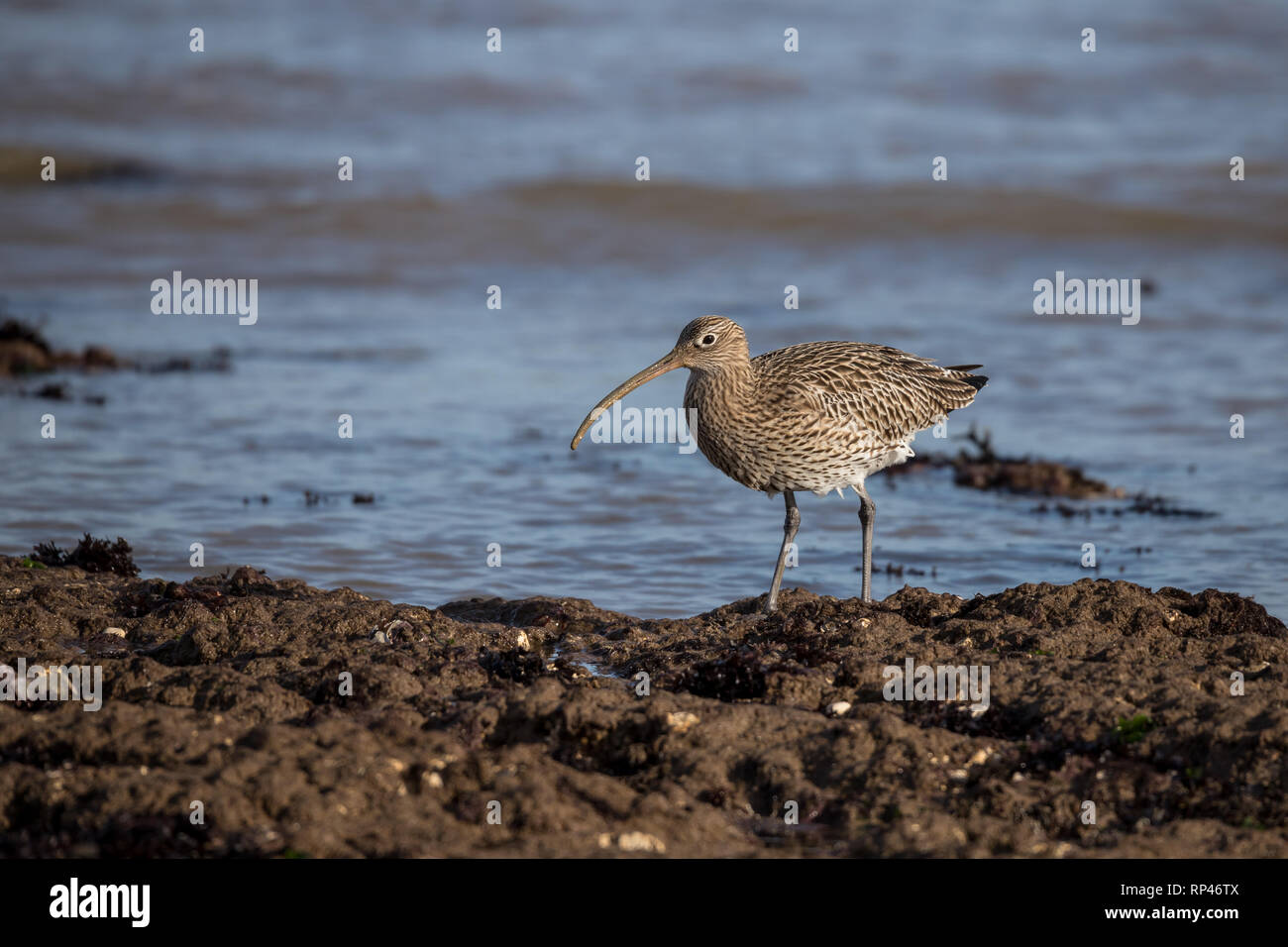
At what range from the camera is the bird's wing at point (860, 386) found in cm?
812

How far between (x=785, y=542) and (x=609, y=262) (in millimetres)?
12939

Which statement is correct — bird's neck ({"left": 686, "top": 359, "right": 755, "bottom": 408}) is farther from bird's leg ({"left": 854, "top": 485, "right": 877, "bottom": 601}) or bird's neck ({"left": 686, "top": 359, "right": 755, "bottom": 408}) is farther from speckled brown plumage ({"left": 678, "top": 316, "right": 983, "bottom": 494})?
bird's leg ({"left": 854, "top": 485, "right": 877, "bottom": 601})

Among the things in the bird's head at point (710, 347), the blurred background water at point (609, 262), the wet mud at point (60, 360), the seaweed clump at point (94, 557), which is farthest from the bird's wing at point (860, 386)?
the wet mud at point (60, 360)

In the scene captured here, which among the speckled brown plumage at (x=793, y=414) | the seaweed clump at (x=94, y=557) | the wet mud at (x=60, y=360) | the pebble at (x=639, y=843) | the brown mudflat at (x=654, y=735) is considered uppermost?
Result: the wet mud at (x=60, y=360)

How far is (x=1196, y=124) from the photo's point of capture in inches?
1065

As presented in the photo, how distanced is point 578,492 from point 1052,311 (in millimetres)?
8412

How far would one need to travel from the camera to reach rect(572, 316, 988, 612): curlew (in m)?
8.02

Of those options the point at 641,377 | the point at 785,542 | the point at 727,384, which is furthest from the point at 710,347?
the point at 785,542

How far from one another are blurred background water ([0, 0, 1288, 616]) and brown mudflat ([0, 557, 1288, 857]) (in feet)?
6.02

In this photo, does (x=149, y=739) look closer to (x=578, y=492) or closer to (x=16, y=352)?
(x=578, y=492)

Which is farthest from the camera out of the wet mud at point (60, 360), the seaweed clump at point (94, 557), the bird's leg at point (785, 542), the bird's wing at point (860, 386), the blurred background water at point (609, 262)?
the wet mud at point (60, 360)

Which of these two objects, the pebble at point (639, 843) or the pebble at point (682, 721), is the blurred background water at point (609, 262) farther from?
the pebble at point (639, 843)

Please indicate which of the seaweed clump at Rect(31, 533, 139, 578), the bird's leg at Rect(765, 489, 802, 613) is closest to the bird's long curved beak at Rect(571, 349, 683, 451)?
the bird's leg at Rect(765, 489, 802, 613)

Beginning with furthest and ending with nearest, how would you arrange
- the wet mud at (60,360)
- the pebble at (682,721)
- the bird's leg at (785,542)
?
the wet mud at (60,360) → the bird's leg at (785,542) → the pebble at (682,721)
